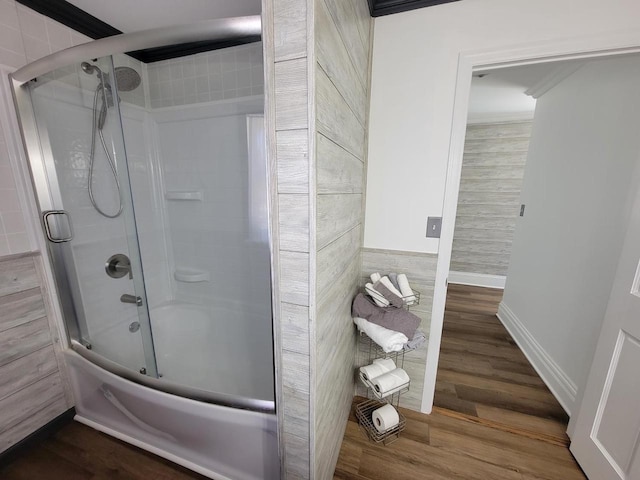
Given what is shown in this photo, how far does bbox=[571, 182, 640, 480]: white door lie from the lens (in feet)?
3.29

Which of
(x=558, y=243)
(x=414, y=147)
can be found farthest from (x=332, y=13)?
(x=558, y=243)

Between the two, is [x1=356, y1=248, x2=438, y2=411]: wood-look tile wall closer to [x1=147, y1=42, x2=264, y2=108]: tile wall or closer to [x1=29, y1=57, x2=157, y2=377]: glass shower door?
[x1=147, y1=42, x2=264, y2=108]: tile wall

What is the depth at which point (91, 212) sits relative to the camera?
1.49 meters

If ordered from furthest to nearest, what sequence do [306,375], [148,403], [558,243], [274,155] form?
[558,243]
[148,403]
[306,375]
[274,155]

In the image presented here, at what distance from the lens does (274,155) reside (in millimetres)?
696

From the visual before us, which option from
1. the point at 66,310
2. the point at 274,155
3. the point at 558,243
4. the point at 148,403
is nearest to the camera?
the point at 274,155

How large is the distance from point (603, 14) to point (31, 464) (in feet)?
11.3

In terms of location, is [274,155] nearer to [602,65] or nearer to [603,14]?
[603,14]

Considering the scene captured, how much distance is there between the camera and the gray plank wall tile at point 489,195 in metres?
3.26

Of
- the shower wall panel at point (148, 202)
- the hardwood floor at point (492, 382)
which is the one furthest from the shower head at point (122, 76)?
the hardwood floor at point (492, 382)

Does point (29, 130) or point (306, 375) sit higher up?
point (29, 130)

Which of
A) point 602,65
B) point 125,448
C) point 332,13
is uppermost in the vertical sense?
point 602,65

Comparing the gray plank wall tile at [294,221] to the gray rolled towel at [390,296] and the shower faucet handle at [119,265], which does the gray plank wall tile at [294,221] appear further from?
the shower faucet handle at [119,265]

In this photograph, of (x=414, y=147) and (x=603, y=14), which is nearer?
(x=603, y=14)
